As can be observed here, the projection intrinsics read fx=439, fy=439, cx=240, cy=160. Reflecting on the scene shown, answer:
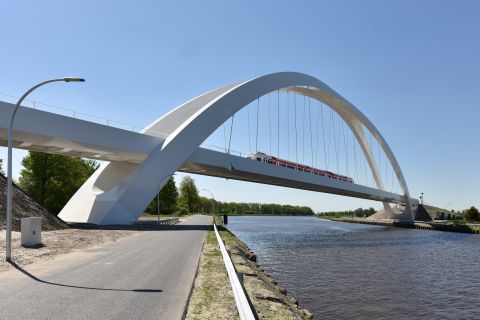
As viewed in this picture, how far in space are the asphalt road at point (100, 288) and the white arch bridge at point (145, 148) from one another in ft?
67.9

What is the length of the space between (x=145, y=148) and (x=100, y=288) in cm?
3114

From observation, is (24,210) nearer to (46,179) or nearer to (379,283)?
(379,283)

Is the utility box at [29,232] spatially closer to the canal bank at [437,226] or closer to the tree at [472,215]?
the canal bank at [437,226]

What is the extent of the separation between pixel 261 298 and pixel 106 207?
28571 millimetres

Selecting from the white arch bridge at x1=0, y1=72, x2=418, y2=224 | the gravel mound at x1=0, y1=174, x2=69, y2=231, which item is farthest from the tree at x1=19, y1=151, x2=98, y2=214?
the gravel mound at x1=0, y1=174, x2=69, y2=231

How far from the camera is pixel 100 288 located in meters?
9.86

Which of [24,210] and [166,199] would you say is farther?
[166,199]

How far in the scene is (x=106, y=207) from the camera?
36375mm

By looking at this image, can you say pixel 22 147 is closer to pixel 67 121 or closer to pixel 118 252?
pixel 67 121

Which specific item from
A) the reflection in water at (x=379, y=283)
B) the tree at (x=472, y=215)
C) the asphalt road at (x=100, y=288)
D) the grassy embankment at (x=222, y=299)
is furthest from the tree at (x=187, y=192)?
the grassy embankment at (x=222, y=299)

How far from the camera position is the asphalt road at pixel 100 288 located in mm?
7688

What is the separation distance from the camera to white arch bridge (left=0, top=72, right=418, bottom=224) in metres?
34.6

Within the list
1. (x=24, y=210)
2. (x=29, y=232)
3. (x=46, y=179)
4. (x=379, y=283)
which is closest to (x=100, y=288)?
(x=29, y=232)

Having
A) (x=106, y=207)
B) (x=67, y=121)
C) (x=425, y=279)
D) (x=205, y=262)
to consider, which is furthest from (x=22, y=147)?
(x=425, y=279)
